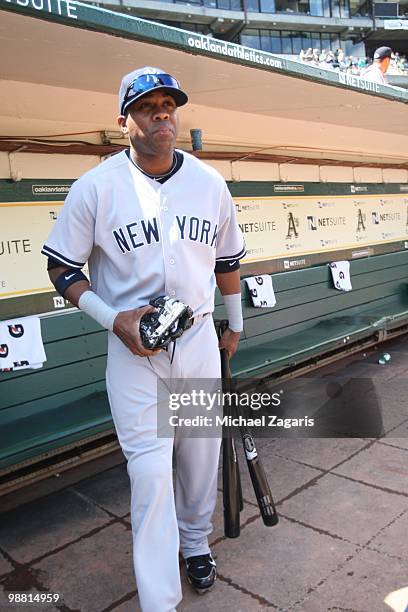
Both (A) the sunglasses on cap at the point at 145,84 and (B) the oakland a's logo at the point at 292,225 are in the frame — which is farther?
(B) the oakland a's logo at the point at 292,225

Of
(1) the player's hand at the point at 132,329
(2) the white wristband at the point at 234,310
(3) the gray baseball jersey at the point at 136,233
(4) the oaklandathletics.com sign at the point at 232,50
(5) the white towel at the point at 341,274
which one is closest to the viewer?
(1) the player's hand at the point at 132,329

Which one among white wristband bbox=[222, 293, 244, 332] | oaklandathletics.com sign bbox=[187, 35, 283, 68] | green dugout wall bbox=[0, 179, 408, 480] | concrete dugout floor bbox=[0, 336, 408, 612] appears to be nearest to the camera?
concrete dugout floor bbox=[0, 336, 408, 612]

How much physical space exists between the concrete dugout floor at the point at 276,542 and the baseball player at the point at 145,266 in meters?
0.25

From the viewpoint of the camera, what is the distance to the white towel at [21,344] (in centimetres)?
342

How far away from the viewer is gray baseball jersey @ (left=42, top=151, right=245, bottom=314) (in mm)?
2041

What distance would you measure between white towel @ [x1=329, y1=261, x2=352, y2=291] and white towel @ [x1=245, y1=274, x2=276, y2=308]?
1.17 meters

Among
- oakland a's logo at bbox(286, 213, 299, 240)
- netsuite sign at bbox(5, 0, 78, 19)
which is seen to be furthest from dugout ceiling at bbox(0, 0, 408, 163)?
oakland a's logo at bbox(286, 213, 299, 240)

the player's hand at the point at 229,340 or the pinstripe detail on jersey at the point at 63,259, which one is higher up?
the pinstripe detail on jersey at the point at 63,259

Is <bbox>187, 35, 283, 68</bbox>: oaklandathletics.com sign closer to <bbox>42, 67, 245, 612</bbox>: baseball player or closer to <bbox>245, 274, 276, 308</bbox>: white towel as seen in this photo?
<bbox>42, 67, 245, 612</bbox>: baseball player

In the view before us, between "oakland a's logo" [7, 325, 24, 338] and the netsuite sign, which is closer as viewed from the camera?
the netsuite sign

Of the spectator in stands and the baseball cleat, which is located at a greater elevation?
the spectator in stands

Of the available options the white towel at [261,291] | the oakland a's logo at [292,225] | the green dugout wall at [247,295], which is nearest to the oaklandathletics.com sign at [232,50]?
the green dugout wall at [247,295]

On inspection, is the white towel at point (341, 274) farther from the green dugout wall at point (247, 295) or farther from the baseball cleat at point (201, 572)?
the baseball cleat at point (201, 572)

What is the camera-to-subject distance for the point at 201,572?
2.35 m
